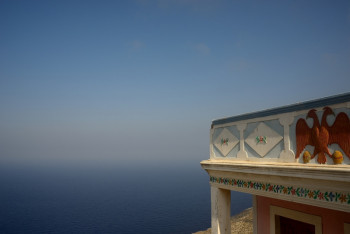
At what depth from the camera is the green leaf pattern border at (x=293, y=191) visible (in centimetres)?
369

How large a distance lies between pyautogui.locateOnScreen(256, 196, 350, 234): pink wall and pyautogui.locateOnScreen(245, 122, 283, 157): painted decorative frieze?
208cm

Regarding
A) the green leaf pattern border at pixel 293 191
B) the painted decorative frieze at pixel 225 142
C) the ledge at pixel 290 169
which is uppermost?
the painted decorative frieze at pixel 225 142

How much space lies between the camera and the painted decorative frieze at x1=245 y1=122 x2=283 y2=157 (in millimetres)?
4769

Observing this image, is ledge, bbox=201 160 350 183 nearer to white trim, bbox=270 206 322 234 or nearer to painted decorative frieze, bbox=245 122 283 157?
painted decorative frieze, bbox=245 122 283 157

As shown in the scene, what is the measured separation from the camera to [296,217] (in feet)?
19.3

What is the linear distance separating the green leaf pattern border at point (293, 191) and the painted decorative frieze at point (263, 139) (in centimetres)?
67

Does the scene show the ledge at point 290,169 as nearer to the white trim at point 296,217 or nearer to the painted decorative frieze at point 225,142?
the painted decorative frieze at point 225,142

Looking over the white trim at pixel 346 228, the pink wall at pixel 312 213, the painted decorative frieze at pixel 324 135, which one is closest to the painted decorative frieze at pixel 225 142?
the painted decorative frieze at pixel 324 135

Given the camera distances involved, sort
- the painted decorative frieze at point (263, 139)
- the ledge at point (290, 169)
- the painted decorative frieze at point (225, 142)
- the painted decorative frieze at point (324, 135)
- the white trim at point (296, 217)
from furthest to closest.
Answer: the painted decorative frieze at point (225, 142), the white trim at point (296, 217), the painted decorative frieze at point (263, 139), the painted decorative frieze at point (324, 135), the ledge at point (290, 169)

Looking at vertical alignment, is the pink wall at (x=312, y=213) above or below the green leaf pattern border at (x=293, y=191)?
below

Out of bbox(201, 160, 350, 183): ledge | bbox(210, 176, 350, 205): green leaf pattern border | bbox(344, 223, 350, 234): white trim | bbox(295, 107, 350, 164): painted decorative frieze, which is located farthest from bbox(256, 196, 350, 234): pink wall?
bbox(295, 107, 350, 164): painted decorative frieze

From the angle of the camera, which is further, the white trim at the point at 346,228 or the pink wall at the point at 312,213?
the pink wall at the point at 312,213

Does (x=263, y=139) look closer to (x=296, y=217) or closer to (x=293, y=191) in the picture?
(x=293, y=191)

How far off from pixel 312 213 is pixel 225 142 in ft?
8.38
